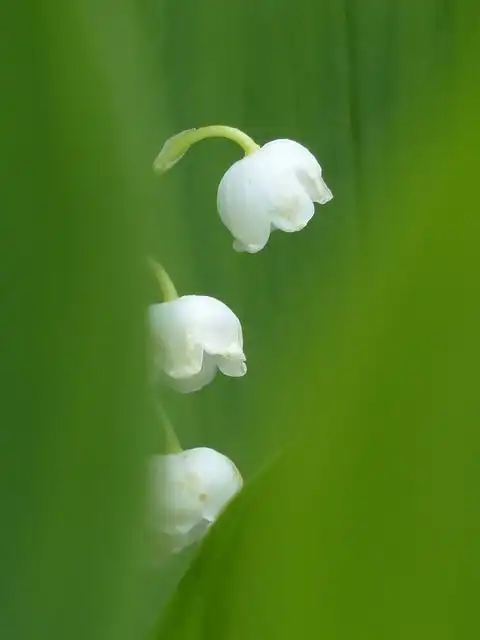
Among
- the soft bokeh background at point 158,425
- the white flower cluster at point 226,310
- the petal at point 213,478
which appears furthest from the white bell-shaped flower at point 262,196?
the soft bokeh background at point 158,425

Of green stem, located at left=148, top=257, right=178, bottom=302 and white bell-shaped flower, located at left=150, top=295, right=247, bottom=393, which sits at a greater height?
green stem, located at left=148, top=257, right=178, bottom=302

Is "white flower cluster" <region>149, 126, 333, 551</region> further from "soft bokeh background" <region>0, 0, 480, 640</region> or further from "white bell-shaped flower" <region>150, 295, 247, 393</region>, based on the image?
"soft bokeh background" <region>0, 0, 480, 640</region>

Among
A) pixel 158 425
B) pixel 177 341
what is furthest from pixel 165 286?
pixel 158 425

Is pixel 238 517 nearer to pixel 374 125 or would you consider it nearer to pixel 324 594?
pixel 324 594

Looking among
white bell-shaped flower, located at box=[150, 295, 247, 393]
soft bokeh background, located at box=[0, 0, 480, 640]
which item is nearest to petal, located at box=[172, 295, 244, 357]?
white bell-shaped flower, located at box=[150, 295, 247, 393]

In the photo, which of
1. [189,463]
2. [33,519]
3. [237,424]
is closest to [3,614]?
[33,519]

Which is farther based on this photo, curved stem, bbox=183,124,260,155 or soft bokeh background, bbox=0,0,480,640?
curved stem, bbox=183,124,260,155
